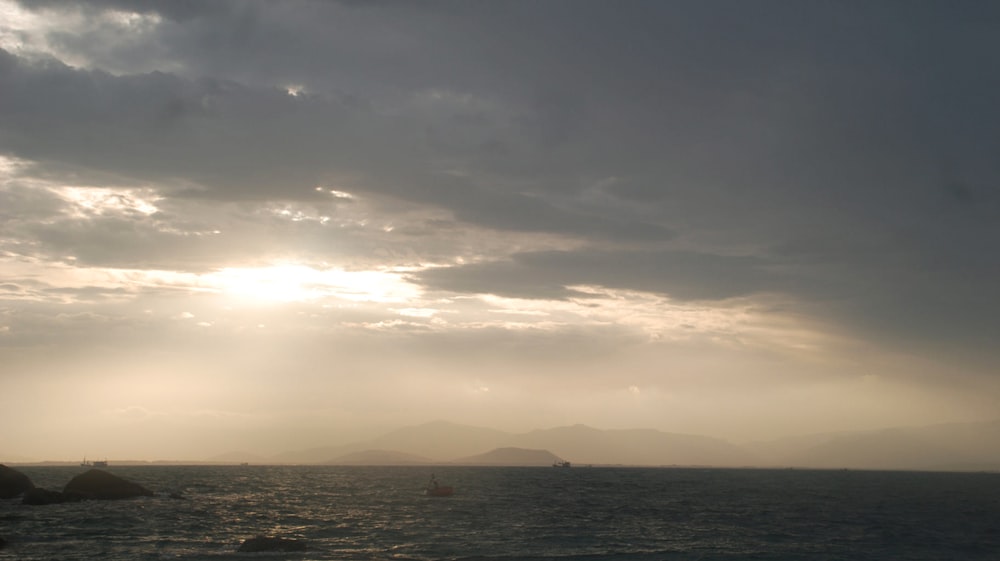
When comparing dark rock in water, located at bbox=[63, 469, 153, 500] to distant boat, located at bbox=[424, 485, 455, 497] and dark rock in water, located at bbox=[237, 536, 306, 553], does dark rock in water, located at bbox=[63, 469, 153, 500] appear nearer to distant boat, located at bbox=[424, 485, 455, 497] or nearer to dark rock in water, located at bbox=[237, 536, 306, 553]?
distant boat, located at bbox=[424, 485, 455, 497]

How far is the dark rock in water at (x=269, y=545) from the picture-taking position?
50.8 meters

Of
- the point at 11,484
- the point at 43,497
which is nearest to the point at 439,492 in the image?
the point at 43,497

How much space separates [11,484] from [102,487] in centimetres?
1131

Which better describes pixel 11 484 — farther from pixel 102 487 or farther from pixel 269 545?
pixel 269 545

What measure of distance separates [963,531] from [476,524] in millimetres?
49071

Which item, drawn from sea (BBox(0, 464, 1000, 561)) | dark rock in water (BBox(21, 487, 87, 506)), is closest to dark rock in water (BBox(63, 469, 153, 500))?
dark rock in water (BBox(21, 487, 87, 506))

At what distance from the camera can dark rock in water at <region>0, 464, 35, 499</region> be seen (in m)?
96.1

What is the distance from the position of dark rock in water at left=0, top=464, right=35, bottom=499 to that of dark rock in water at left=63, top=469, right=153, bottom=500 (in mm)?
5638

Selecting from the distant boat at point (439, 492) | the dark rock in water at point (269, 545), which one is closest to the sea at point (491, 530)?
the dark rock in water at point (269, 545)

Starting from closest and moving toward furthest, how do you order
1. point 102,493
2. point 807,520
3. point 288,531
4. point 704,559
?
1. point 704,559
2. point 288,531
3. point 807,520
4. point 102,493

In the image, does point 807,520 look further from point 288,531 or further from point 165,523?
point 165,523

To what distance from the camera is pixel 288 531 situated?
6288 cm

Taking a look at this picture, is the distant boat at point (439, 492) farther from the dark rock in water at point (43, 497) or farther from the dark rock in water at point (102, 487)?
the dark rock in water at point (43, 497)

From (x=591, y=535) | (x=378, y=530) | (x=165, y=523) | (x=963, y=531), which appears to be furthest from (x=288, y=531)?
(x=963, y=531)
